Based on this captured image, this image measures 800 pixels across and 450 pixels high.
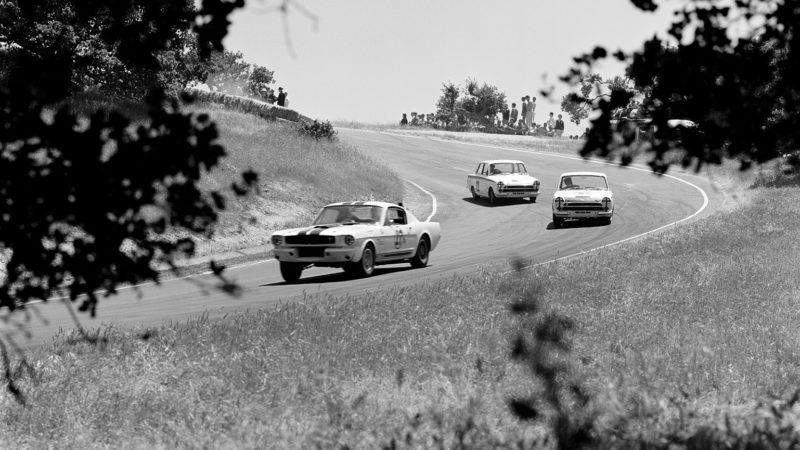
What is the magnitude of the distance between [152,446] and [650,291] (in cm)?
901

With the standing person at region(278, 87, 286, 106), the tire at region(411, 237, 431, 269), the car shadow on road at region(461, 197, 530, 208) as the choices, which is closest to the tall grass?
the tire at region(411, 237, 431, 269)

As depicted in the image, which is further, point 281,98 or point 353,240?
point 281,98

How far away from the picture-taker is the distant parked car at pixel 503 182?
37.6 m

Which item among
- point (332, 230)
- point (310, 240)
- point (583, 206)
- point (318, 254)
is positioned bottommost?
point (583, 206)

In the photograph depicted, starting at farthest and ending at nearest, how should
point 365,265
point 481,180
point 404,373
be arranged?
point 481,180, point 365,265, point 404,373

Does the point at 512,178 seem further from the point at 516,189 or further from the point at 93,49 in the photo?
the point at 93,49

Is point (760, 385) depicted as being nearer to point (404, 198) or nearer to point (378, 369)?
point (378, 369)

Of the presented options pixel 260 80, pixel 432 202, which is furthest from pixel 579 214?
pixel 260 80

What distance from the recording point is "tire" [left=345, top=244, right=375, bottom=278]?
1884 centimetres

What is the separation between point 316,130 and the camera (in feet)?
150

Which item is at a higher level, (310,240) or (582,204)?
(310,240)

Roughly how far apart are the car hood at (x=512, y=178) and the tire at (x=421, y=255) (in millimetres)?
16606

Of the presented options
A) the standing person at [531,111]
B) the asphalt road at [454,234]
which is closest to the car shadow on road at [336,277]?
the asphalt road at [454,234]

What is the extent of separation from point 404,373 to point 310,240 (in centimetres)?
952
